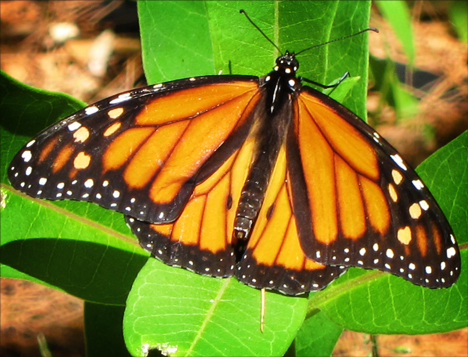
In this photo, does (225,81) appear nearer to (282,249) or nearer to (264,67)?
(264,67)

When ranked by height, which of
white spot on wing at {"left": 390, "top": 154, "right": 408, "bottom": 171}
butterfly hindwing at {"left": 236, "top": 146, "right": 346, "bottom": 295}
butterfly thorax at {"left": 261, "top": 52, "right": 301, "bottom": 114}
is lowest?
butterfly hindwing at {"left": 236, "top": 146, "right": 346, "bottom": 295}

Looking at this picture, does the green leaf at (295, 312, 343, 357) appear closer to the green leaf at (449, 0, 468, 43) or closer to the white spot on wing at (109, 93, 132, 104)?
the white spot on wing at (109, 93, 132, 104)

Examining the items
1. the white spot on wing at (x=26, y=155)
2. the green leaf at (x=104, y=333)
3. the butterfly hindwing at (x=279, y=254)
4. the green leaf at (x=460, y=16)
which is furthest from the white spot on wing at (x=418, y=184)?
the green leaf at (x=460, y=16)

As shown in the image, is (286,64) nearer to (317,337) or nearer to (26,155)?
(26,155)

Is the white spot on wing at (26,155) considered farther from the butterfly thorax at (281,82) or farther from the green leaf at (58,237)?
the butterfly thorax at (281,82)

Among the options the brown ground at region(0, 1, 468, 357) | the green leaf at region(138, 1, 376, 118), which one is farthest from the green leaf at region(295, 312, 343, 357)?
the green leaf at region(138, 1, 376, 118)

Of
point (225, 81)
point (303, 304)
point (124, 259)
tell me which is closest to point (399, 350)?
point (303, 304)

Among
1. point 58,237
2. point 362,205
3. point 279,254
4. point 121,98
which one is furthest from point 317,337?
point 121,98

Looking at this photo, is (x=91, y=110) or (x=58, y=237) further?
(x=58, y=237)
